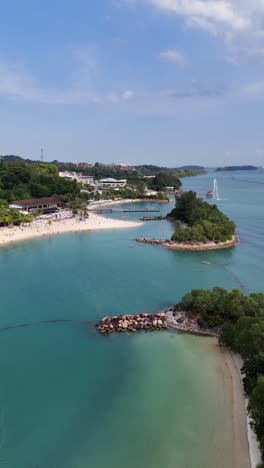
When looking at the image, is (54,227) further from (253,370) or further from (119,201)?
(253,370)

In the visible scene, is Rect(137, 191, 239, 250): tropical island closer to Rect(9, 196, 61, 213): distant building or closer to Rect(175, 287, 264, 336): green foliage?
Rect(175, 287, 264, 336): green foliage

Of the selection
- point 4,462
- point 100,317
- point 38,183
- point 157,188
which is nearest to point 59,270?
point 100,317

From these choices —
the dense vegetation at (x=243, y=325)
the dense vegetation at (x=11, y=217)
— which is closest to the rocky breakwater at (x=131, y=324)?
the dense vegetation at (x=243, y=325)

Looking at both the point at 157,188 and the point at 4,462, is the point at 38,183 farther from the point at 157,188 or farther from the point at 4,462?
the point at 4,462

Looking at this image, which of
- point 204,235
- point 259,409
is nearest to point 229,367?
point 259,409

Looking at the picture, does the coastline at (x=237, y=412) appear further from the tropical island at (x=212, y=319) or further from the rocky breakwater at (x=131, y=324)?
the rocky breakwater at (x=131, y=324)
